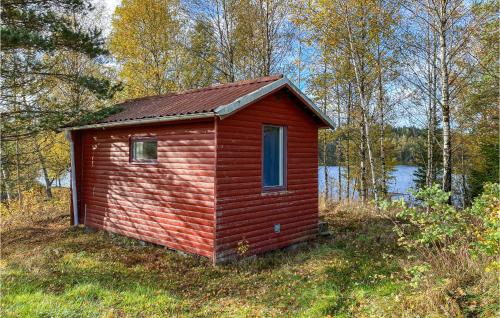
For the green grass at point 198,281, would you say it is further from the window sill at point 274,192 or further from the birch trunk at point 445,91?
the birch trunk at point 445,91

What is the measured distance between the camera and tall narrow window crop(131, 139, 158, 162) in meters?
8.22

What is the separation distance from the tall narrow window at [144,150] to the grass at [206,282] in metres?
2.16

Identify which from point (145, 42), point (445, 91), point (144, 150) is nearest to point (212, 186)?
point (144, 150)

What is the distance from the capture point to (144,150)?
8.48 metres

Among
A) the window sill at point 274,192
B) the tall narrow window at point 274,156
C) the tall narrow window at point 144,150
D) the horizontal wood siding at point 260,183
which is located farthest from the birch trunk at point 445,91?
the tall narrow window at point 144,150

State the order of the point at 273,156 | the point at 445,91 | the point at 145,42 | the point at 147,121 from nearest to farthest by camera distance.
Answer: the point at 147,121 < the point at 273,156 < the point at 445,91 < the point at 145,42

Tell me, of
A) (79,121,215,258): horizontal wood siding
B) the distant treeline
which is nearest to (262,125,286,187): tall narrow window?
(79,121,215,258): horizontal wood siding

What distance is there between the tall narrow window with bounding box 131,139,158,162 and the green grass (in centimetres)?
215

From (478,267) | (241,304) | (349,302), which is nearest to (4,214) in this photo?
(241,304)

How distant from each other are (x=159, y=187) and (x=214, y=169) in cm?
188

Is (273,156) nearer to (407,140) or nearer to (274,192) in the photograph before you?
(274,192)

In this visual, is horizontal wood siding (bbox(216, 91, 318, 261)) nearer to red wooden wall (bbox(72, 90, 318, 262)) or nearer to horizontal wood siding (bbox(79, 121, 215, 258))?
red wooden wall (bbox(72, 90, 318, 262))

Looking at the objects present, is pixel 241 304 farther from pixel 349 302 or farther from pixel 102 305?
pixel 102 305

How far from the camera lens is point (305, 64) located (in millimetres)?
17359
